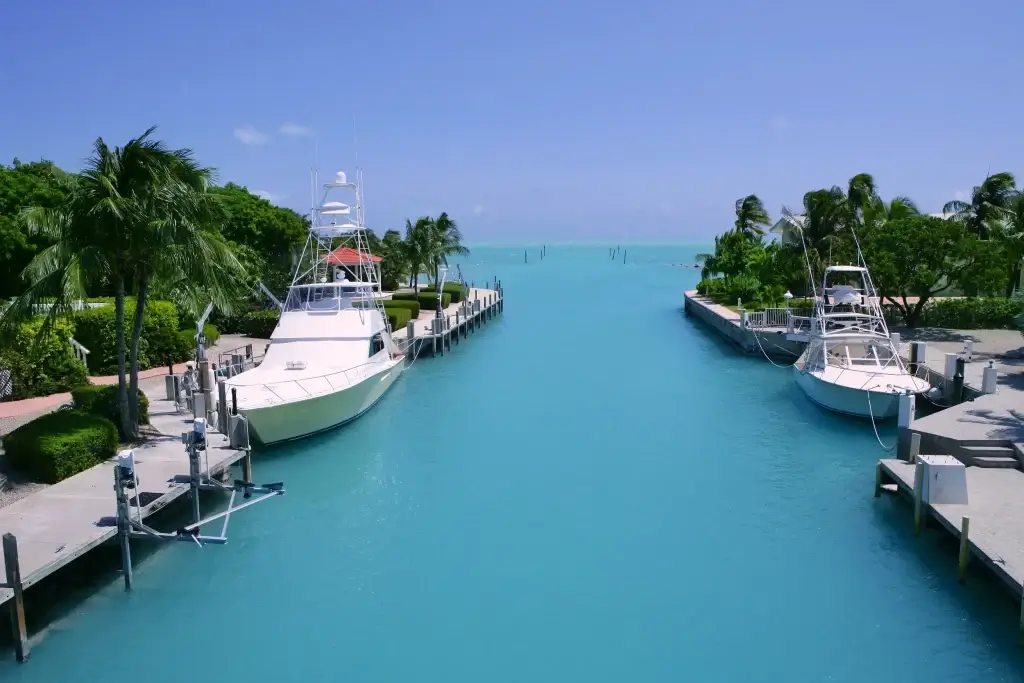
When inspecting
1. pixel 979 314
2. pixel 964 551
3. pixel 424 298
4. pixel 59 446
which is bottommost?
pixel 964 551

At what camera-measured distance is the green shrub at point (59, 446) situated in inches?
607

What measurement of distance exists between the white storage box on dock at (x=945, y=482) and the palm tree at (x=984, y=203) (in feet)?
97.4

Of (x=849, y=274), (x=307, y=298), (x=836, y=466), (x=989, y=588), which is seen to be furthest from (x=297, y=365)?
(x=849, y=274)

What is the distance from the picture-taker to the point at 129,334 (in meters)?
24.8

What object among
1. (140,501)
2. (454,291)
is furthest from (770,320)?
(140,501)

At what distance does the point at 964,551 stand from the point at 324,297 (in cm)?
2021

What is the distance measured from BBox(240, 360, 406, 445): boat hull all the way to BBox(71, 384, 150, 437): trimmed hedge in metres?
2.31

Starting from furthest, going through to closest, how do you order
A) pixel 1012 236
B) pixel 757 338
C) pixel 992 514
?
pixel 757 338, pixel 1012 236, pixel 992 514

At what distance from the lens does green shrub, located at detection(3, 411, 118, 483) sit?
15.4 metres

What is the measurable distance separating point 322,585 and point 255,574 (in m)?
1.34

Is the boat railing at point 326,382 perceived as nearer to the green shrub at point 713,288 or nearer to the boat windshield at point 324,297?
the boat windshield at point 324,297

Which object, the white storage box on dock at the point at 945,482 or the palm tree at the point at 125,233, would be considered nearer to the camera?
the white storage box on dock at the point at 945,482

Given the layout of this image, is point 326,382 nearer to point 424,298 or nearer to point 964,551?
point 964,551

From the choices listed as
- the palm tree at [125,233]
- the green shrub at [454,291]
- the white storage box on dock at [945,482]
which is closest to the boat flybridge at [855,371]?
the white storage box on dock at [945,482]
